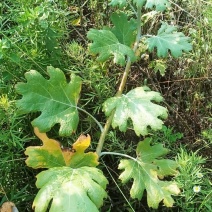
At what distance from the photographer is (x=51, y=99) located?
6.13ft

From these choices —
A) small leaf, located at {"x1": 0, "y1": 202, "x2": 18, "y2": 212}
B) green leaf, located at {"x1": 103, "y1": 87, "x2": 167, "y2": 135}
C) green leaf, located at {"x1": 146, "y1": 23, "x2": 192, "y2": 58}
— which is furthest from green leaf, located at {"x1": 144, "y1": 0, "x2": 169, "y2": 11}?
small leaf, located at {"x1": 0, "y1": 202, "x2": 18, "y2": 212}

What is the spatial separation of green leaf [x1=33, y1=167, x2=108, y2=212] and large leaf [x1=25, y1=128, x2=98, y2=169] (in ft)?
0.24

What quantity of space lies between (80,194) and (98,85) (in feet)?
1.95

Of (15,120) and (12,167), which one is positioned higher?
(15,120)

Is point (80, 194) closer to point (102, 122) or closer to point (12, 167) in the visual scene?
point (12, 167)

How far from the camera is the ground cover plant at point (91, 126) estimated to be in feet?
5.57

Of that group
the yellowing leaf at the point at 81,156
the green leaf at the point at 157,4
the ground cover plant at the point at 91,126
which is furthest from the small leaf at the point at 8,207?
the green leaf at the point at 157,4

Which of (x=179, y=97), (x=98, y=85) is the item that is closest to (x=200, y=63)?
(x=179, y=97)

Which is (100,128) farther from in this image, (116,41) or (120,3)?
(120,3)

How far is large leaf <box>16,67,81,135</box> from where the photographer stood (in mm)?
1796

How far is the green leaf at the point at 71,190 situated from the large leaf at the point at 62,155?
0.24 feet

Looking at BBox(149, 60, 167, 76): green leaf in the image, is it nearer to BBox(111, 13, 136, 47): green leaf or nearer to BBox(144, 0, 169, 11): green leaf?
BBox(111, 13, 136, 47): green leaf

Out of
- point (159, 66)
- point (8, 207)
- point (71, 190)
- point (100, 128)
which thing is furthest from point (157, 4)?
point (8, 207)

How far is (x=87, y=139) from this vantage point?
180 centimetres
